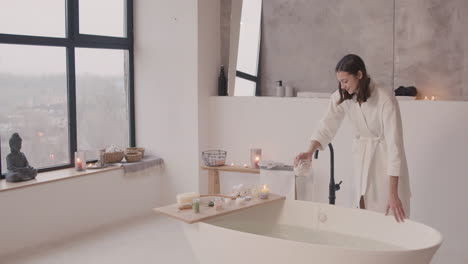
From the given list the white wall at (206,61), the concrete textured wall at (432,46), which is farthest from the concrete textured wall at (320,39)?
the white wall at (206,61)

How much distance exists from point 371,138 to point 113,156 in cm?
248

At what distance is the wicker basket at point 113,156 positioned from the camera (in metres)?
4.74

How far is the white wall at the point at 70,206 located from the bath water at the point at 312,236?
1.66 meters

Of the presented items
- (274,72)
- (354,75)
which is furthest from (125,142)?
(354,75)

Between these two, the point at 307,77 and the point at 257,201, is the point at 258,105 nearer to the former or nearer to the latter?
the point at 307,77

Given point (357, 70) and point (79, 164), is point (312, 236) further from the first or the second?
point (79, 164)

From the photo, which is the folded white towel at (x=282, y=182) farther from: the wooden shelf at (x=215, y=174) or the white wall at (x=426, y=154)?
the wooden shelf at (x=215, y=174)

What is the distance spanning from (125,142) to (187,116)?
2.43ft

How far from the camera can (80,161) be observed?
14.7 ft

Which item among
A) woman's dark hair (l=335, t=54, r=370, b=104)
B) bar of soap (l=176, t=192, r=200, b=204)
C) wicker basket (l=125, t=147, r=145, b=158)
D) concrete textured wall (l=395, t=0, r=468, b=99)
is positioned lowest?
bar of soap (l=176, t=192, r=200, b=204)

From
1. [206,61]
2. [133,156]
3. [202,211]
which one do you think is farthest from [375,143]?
[133,156]

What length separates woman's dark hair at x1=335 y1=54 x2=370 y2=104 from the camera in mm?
2914

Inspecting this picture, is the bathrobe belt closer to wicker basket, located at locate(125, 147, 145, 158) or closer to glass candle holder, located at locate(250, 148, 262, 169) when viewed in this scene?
glass candle holder, located at locate(250, 148, 262, 169)

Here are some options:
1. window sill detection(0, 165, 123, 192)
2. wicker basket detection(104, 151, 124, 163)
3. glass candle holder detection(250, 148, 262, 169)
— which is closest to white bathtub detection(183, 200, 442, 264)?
glass candle holder detection(250, 148, 262, 169)
